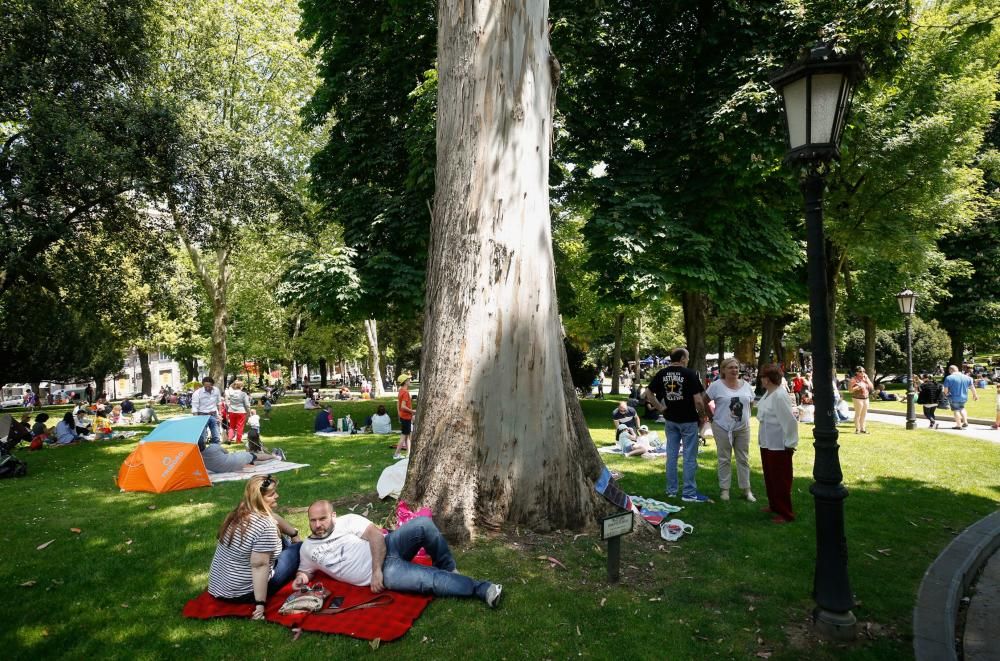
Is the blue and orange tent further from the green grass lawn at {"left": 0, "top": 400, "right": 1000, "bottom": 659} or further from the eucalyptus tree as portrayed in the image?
the eucalyptus tree

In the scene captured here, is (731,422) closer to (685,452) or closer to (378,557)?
(685,452)

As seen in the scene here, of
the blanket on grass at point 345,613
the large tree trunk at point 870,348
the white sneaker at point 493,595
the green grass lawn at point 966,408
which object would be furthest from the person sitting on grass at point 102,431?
the large tree trunk at point 870,348

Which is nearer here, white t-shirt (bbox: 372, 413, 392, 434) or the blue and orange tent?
the blue and orange tent

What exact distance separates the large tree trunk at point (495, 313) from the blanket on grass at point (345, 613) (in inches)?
47.9

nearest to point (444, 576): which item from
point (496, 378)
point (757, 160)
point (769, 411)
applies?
point (496, 378)

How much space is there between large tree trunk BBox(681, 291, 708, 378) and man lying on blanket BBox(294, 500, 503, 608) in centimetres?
1375

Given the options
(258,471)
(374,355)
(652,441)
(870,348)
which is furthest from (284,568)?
(870,348)

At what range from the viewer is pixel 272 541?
15.3 ft

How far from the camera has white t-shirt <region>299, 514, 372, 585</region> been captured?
186 inches

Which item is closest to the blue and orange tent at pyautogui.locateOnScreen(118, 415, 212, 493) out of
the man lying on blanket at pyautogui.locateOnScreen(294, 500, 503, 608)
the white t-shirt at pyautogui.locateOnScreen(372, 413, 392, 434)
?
the man lying on blanket at pyautogui.locateOnScreen(294, 500, 503, 608)

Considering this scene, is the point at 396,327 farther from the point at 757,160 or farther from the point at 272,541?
the point at 272,541

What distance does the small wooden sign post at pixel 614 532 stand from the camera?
453 cm

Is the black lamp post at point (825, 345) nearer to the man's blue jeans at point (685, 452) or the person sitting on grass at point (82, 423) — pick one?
the man's blue jeans at point (685, 452)

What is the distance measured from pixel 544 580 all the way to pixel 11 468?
37.4ft
